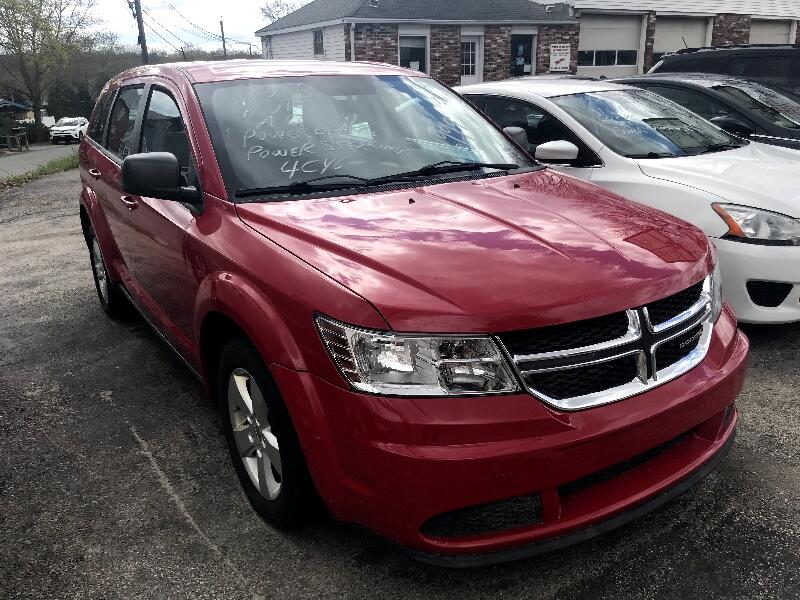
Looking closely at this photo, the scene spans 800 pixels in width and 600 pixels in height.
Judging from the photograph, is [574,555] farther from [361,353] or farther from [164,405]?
[164,405]

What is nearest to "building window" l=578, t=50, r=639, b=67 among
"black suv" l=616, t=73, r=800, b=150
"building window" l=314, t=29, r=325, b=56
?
"building window" l=314, t=29, r=325, b=56

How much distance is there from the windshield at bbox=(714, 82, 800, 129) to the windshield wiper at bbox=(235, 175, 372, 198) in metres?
5.38

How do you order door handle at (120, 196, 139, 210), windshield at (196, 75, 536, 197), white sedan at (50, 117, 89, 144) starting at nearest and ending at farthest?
1. windshield at (196, 75, 536, 197)
2. door handle at (120, 196, 139, 210)
3. white sedan at (50, 117, 89, 144)

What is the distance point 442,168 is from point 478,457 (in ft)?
5.27

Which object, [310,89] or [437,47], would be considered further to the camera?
[437,47]

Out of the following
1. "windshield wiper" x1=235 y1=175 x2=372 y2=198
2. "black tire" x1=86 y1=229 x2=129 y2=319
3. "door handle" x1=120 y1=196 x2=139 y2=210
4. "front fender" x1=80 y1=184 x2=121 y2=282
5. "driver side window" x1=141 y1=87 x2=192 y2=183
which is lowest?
"black tire" x1=86 y1=229 x2=129 y2=319

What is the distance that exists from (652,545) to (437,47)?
942 inches

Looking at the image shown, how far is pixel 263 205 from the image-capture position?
2.70 metres

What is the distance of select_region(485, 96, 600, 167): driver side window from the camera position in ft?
16.2

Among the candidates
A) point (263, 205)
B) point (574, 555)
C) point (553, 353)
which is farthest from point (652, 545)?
point (263, 205)

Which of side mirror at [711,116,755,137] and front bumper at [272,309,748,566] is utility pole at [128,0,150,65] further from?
front bumper at [272,309,748,566]

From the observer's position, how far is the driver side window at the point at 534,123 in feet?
16.2

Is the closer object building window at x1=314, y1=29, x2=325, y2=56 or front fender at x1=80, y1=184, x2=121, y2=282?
front fender at x1=80, y1=184, x2=121, y2=282

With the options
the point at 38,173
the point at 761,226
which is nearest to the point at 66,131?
the point at 38,173
